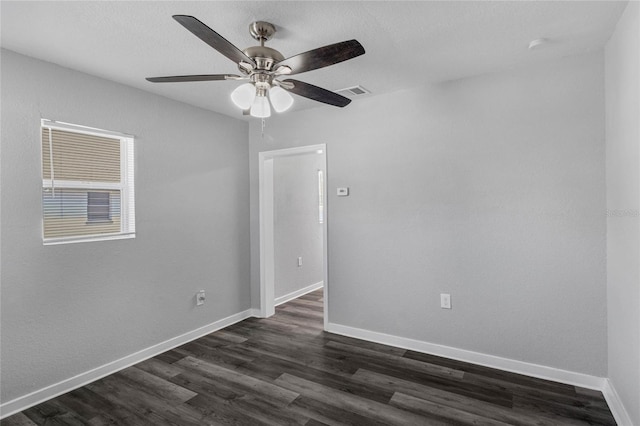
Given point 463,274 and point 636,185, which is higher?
point 636,185

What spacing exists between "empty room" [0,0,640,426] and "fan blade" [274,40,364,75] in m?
0.02

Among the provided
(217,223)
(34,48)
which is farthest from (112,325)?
(34,48)

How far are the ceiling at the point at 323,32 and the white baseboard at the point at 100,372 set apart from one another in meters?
2.47

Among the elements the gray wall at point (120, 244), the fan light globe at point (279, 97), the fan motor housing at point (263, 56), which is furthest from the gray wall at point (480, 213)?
the fan motor housing at point (263, 56)

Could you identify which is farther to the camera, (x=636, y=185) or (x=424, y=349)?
(x=424, y=349)

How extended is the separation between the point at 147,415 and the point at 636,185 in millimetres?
3332

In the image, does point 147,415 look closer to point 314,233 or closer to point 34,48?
point 34,48

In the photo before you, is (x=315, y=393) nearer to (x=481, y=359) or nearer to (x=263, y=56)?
(x=481, y=359)

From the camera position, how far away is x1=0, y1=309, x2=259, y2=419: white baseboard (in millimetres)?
2369

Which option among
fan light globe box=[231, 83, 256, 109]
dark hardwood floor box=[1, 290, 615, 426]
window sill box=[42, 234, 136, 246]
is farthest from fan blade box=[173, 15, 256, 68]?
dark hardwood floor box=[1, 290, 615, 426]

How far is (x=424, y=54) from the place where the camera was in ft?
8.21

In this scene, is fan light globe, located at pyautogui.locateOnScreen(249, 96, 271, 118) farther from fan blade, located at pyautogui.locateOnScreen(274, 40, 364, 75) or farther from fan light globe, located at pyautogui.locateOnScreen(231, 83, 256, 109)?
fan blade, located at pyautogui.locateOnScreen(274, 40, 364, 75)

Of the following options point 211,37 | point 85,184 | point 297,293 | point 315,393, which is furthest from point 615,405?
point 85,184

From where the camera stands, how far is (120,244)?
3.00 m
